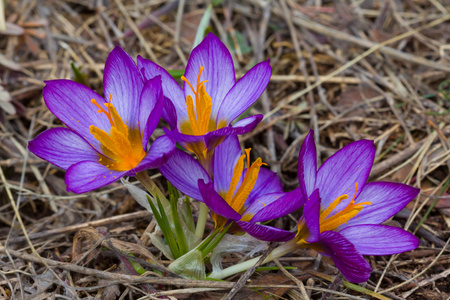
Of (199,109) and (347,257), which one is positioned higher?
(199,109)

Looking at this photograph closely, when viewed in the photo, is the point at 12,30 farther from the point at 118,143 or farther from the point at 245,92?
the point at 245,92

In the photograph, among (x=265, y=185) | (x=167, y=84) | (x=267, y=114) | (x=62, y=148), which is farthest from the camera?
(x=267, y=114)

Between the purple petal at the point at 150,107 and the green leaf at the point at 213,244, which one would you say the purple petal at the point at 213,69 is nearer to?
the purple petal at the point at 150,107

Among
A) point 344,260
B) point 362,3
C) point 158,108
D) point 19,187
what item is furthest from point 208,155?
point 362,3

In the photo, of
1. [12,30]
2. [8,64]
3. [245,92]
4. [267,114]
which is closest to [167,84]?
[245,92]

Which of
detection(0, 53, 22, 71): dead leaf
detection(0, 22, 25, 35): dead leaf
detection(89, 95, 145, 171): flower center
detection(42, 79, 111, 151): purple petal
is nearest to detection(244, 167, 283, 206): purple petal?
detection(89, 95, 145, 171): flower center

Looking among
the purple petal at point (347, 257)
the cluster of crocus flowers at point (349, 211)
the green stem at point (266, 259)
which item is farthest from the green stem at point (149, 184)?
the purple petal at point (347, 257)

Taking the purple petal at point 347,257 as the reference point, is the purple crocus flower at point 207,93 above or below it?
above
